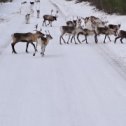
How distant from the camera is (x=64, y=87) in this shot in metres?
11.0

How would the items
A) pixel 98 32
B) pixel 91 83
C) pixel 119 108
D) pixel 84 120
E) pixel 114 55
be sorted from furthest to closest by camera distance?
pixel 98 32 < pixel 114 55 < pixel 91 83 < pixel 119 108 < pixel 84 120

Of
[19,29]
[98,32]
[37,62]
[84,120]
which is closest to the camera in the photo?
[84,120]

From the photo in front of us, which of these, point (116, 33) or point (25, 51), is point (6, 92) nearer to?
point (25, 51)

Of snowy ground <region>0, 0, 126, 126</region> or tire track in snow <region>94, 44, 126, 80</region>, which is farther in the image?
tire track in snow <region>94, 44, 126, 80</region>

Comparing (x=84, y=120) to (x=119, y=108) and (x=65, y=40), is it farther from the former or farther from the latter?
(x=65, y=40)

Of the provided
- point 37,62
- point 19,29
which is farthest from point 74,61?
point 19,29

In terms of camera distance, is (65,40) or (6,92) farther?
(65,40)

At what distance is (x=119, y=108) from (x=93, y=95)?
110cm

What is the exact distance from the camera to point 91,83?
37.6 ft

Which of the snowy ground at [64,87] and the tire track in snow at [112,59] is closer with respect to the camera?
the snowy ground at [64,87]

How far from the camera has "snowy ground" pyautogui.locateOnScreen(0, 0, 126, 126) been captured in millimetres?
8656

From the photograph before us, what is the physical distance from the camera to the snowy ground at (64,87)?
8.66 metres

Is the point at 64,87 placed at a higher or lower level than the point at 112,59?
higher

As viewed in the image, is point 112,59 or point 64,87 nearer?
point 64,87
